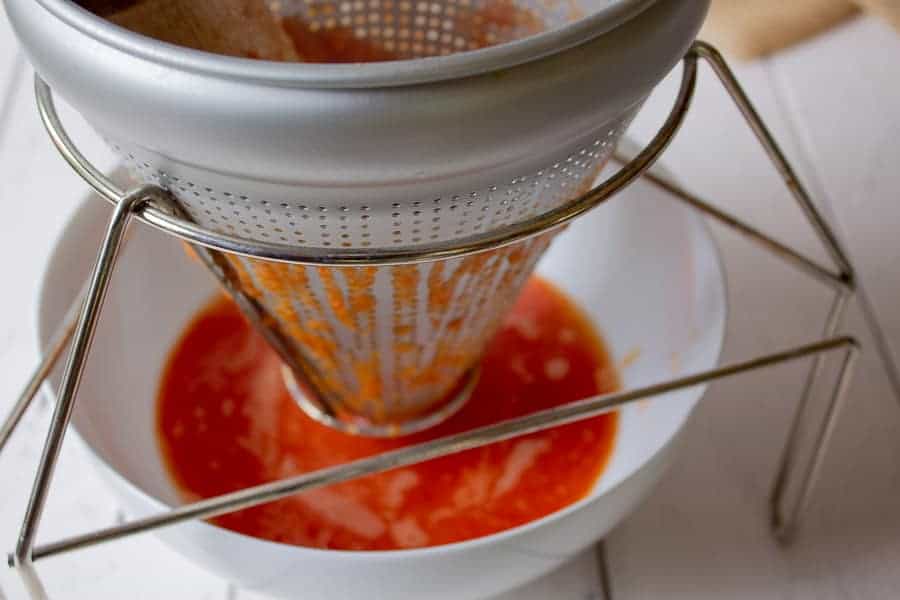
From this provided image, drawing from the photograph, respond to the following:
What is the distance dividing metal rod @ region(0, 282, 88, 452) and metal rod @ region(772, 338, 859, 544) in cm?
34

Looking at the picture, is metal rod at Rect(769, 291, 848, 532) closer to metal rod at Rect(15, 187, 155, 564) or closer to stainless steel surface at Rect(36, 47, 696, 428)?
stainless steel surface at Rect(36, 47, 696, 428)

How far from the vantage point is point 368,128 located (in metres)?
0.31

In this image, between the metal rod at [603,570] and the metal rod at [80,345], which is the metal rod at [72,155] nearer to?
the metal rod at [80,345]

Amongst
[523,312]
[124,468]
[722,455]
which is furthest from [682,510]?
[124,468]

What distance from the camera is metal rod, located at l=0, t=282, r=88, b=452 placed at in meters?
0.43

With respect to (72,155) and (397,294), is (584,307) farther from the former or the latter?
(72,155)

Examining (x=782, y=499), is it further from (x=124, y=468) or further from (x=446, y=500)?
(x=124, y=468)

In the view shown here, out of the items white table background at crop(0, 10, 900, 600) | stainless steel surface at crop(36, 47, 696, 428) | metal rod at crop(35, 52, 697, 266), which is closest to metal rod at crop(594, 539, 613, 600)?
white table background at crop(0, 10, 900, 600)

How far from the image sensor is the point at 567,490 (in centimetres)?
53

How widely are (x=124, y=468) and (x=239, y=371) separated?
13cm

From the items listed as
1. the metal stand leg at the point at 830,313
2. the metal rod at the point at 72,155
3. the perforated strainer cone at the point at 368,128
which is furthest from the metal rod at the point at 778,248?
the metal rod at the point at 72,155

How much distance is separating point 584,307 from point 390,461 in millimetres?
241

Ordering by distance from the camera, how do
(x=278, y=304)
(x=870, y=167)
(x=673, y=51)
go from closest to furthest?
1. (x=673, y=51)
2. (x=278, y=304)
3. (x=870, y=167)

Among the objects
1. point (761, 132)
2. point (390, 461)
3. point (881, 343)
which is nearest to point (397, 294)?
point (390, 461)
